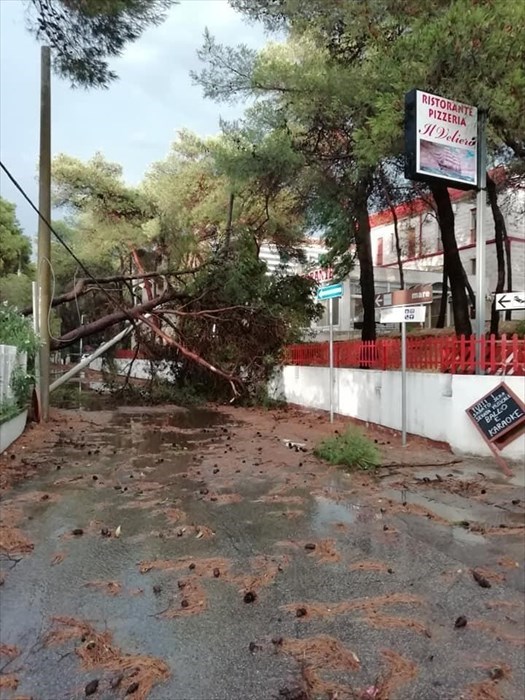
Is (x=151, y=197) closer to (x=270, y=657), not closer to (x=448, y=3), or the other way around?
(x=448, y=3)

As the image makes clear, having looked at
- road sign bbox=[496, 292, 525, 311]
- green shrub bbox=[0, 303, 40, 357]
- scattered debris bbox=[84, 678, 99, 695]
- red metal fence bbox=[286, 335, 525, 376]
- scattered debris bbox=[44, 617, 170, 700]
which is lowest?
scattered debris bbox=[44, 617, 170, 700]

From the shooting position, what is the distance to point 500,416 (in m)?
7.26

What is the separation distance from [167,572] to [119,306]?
1185 centimetres

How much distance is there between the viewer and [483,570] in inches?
153

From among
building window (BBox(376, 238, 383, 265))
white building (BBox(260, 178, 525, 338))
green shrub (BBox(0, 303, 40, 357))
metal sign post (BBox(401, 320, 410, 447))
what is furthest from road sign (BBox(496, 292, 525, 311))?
building window (BBox(376, 238, 383, 265))

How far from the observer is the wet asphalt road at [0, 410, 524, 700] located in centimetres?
261

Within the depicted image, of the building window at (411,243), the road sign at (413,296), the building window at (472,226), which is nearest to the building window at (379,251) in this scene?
the building window at (411,243)

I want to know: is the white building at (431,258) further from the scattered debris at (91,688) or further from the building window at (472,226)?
the scattered debris at (91,688)

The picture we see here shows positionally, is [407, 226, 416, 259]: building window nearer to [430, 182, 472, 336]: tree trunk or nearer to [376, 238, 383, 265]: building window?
[376, 238, 383, 265]: building window

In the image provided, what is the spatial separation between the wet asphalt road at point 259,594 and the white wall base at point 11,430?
1.95m

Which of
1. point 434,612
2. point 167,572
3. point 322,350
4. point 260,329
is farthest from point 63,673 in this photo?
point 260,329

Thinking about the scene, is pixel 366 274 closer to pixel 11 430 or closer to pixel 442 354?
pixel 442 354

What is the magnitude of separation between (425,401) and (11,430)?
678cm

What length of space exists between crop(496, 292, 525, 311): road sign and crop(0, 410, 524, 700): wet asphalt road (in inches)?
150
